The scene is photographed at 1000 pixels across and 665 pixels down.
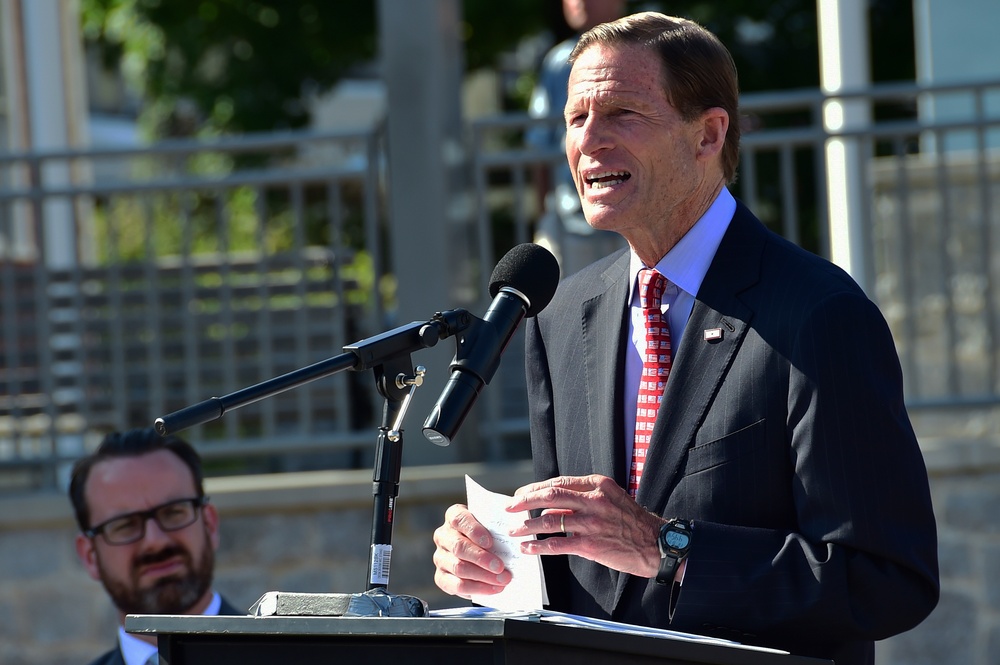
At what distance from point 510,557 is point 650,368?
1.68ft

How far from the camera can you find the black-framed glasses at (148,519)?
13.8 feet

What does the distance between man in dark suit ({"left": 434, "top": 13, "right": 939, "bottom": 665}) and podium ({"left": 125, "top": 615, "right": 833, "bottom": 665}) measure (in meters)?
0.28

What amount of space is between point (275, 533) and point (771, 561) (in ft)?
13.4

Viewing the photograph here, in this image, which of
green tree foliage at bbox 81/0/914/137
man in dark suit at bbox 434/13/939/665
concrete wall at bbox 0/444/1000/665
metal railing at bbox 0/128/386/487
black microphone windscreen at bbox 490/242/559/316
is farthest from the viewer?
green tree foliage at bbox 81/0/914/137

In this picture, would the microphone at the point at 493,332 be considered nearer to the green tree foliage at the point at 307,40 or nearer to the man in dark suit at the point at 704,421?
the man in dark suit at the point at 704,421

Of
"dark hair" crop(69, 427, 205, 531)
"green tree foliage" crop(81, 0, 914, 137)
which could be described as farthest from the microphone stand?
"green tree foliage" crop(81, 0, 914, 137)

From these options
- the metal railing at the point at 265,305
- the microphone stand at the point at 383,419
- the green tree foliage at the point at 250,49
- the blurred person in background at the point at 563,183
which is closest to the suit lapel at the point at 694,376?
the microphone stand at the point at 383,419

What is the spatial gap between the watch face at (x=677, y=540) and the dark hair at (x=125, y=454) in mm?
2375

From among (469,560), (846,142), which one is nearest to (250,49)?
(846,142)

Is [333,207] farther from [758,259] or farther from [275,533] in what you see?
[758,259]

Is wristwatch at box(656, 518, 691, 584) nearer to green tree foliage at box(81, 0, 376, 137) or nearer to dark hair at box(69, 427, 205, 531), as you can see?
dark hair at box(69, 427, 205, 531)

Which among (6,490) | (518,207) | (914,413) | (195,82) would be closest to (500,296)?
(518,207)

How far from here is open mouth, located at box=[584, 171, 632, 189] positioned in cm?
253

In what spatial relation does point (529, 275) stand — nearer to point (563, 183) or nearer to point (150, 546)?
point (150, 546)
